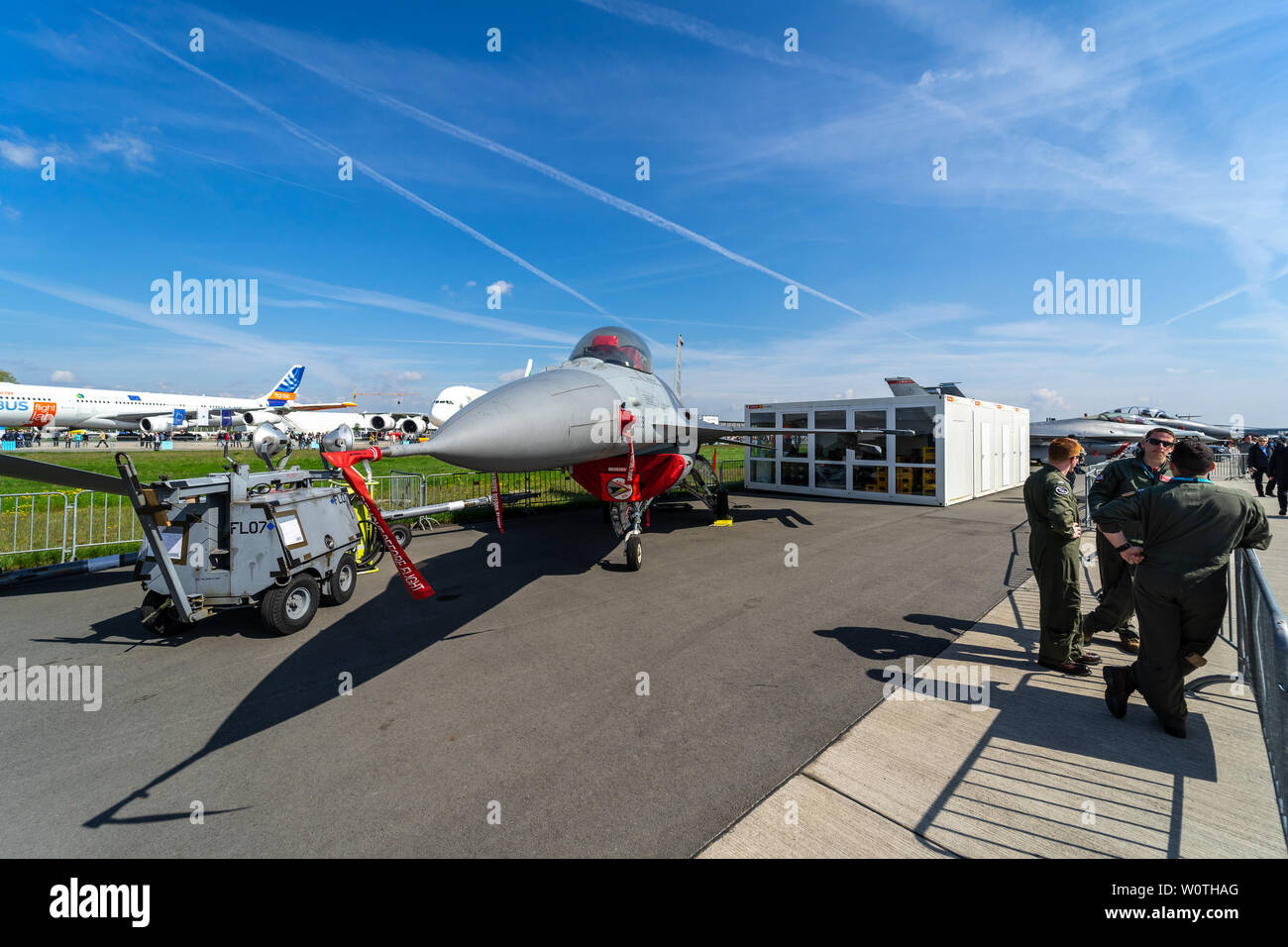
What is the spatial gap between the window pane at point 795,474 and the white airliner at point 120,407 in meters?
21.9

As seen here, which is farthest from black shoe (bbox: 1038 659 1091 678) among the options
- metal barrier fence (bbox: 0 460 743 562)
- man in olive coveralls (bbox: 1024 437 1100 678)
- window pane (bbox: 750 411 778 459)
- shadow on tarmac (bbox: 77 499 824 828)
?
window pane (bbox: 750 411 778 459)

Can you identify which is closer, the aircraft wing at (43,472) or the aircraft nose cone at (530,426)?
the aircraft wing at (43,472)

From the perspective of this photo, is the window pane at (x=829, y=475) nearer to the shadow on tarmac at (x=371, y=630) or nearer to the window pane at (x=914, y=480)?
the window pane at (x=914, y=480)

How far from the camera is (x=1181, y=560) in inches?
130

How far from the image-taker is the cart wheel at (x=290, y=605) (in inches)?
212

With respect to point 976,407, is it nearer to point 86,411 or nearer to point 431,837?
point 431,837

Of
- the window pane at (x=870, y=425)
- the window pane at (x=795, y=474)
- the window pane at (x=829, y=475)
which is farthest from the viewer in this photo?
the window pane at (x=795, y=474)

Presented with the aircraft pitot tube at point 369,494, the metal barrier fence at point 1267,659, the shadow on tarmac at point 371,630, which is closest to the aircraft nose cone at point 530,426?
the aircraft pitot tube at point 369,494

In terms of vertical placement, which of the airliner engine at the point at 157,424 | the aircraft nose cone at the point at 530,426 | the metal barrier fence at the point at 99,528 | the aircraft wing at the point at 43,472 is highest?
the airliner engine at the point at 157,424

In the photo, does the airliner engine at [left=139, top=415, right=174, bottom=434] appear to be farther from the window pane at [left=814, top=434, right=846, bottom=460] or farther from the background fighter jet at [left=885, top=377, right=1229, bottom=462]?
the background fighter jet at [left=885, top=377, right=1229, bottom=462]

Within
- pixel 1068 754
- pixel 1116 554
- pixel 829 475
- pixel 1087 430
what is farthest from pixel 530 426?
pixel 1087 430

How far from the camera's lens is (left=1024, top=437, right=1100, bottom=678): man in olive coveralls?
4.36 metres
